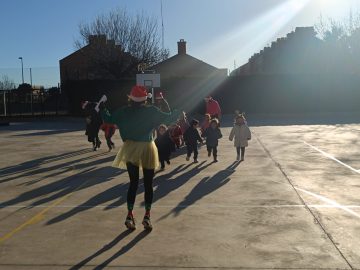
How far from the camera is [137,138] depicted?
611 cm

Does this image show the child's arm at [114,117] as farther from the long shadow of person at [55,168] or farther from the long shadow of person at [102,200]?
the long shadow of person at [55,168]

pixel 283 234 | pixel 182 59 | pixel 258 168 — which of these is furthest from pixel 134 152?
pixel 182 59

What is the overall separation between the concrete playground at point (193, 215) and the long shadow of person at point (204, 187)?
2 centimetres

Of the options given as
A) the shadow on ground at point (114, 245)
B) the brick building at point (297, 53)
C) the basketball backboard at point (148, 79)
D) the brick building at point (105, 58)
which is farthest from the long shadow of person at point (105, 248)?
the brick building at point (297, 53)

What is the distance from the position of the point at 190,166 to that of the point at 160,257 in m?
6.49

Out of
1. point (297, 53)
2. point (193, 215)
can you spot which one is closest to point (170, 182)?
point (193, 215)

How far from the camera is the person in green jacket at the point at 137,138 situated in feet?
19.9

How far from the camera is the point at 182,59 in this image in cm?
5278

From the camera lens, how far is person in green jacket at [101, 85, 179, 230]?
607 cm

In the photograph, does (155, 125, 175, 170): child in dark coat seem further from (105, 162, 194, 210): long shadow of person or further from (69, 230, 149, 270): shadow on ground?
(69, 230, 149, 270): shadow on ground

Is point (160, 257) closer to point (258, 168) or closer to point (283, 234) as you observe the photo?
point (283, 234)

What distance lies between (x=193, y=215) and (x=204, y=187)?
2072 mm

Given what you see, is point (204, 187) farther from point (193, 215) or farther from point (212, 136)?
point (212, 136)

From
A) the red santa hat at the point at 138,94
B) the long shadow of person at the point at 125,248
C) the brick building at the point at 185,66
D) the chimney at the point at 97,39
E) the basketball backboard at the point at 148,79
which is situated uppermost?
the chimney at the point at 97,39
